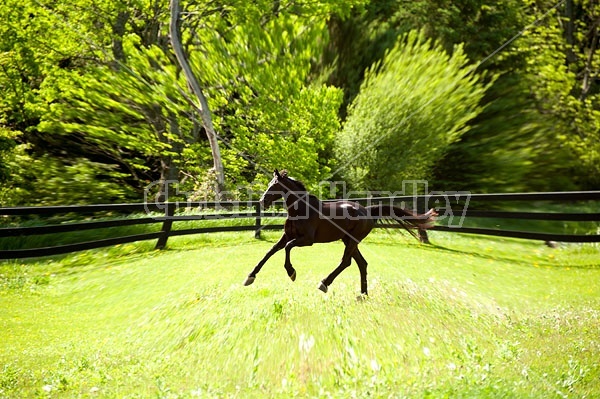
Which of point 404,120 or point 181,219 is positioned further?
point 404,120

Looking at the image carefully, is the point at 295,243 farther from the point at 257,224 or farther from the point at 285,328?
the point at 257,224

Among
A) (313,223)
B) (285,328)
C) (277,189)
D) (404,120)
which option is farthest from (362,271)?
(404,120)

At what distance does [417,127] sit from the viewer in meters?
14.5

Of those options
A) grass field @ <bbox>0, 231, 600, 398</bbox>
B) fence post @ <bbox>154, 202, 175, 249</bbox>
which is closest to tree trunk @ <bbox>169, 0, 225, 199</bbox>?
fence post @ <bbox>154, 202, 175, 249</bbox>

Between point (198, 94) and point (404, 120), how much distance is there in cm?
615

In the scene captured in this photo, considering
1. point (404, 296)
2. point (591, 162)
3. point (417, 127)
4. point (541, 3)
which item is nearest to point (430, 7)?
point (541, 3)

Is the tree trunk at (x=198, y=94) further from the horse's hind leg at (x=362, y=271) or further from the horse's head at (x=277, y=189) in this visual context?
the horse's hind leg at (x=362, y=271)

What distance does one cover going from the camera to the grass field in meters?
3.61

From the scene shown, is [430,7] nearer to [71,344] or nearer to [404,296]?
[404,296]

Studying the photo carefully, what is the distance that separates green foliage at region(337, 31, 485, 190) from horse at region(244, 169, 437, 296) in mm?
8731

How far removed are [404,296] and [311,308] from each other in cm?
103

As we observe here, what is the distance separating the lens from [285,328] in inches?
158

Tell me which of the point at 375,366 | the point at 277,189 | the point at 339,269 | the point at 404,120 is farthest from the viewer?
the point at 404,120

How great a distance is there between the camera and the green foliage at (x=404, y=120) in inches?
543
